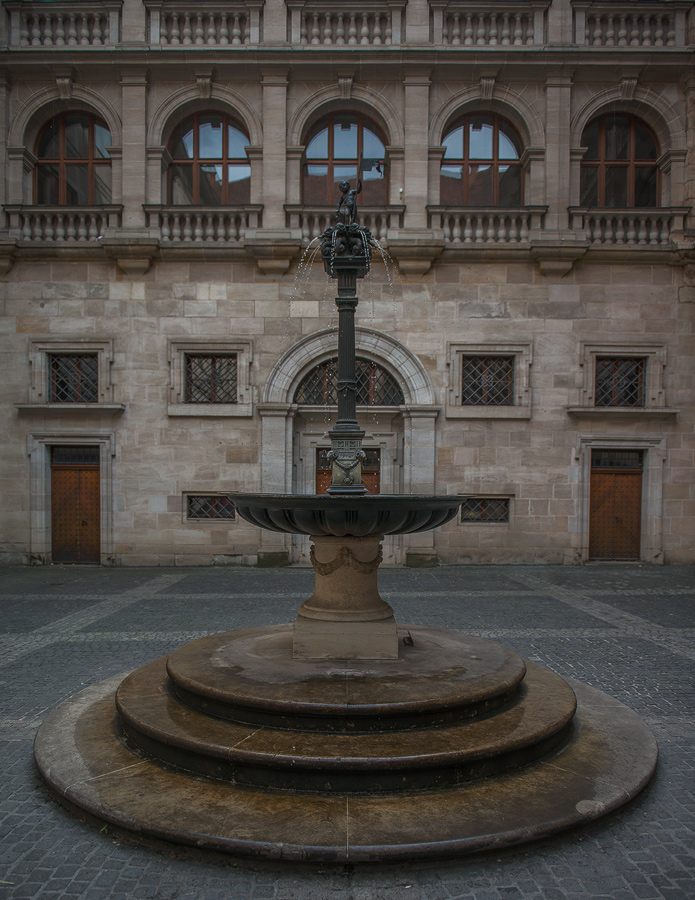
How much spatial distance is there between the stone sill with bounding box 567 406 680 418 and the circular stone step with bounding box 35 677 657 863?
10059 millimetres

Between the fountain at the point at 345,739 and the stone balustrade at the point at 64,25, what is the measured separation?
13701mm

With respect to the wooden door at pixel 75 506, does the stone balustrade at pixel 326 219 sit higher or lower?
higher

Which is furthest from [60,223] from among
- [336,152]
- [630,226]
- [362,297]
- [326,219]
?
[630,226]

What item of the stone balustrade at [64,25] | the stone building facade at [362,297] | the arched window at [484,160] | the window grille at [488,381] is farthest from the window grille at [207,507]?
the stone balustrade at [64,25]

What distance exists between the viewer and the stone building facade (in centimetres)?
1345

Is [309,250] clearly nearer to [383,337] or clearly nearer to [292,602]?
[383,337]

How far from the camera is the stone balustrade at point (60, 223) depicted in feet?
44.2

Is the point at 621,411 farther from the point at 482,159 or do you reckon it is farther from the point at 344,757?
the point at 344,757

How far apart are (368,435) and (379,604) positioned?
8.91m

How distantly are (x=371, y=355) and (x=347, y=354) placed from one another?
7537 mm

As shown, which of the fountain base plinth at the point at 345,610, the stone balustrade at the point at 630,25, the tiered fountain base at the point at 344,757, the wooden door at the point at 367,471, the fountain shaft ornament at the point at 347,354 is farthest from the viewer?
the wooden door at the point at 367,471

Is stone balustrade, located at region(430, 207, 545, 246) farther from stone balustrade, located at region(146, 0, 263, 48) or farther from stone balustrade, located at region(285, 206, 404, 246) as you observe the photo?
stone balustrade, located at region(146, 0, 263, 48)

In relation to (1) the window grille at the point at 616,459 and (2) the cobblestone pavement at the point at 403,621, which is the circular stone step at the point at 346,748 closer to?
(2) the cobblestone pavement at the point at 403,621

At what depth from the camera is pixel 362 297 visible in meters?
13.5
